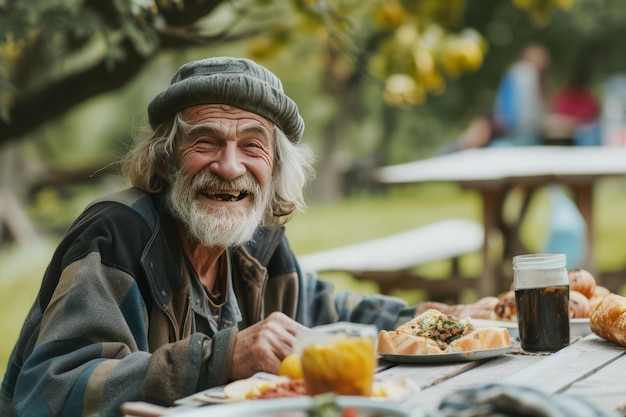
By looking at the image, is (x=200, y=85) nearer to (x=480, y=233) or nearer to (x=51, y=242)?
(x=480, y=233)

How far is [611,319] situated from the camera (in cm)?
267

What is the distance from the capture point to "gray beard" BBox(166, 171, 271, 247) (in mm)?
3027

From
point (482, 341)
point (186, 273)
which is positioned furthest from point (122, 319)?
point (482, 341)

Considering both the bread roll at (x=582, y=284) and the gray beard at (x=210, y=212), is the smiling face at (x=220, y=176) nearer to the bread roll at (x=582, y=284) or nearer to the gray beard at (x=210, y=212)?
the gray beard at (x=210, y=212)

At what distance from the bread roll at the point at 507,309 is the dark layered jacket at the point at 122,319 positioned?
0.34 metres

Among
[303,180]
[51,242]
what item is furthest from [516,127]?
[303,180]

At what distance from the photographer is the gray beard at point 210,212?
3.03m

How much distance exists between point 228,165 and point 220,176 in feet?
0.17

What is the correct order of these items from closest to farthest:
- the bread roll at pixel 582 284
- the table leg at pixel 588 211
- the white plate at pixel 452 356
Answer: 1. the white plate at pixel 452 356
2. the bread roll at pixel 582 284
3. the table leg at pixel 588 211

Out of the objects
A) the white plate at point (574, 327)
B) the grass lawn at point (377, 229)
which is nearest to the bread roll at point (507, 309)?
the white plate at point (574, 327)

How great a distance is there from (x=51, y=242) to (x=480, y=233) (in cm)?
576

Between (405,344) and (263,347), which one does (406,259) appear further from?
(263,347)

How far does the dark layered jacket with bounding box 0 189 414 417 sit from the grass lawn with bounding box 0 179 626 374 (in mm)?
3606

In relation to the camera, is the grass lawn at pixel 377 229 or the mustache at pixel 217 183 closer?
the mustache at pixel 217 183
